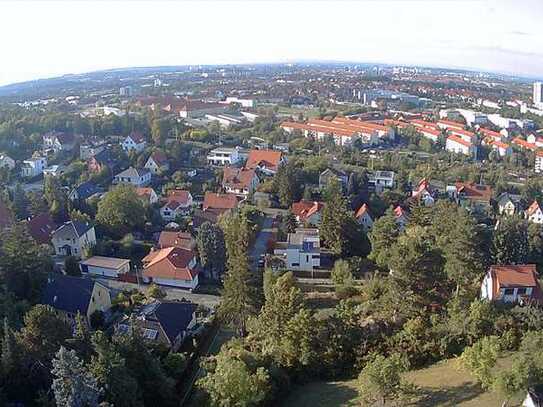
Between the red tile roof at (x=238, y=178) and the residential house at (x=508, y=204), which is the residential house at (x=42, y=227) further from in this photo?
the residential house at (x=508, y=204)

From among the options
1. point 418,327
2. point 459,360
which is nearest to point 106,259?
point 418,327

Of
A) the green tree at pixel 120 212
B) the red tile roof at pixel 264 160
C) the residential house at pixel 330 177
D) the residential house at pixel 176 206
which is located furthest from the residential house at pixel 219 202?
the red tile roof at pixel 264 160

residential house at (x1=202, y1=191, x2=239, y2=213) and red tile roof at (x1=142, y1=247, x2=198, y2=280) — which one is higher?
residential house at (x1=202, y1=191, x2=239, y2=213)

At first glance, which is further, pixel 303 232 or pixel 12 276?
pixel 303 232

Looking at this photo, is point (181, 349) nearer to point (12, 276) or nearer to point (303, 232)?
point (12, 276)

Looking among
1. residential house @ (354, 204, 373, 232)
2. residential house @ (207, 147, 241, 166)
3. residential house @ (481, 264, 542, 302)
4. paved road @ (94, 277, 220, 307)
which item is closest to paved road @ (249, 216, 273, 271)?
paved road @ (94, 277, 220, 307)

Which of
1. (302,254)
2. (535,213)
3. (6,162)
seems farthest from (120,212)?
(535,213)

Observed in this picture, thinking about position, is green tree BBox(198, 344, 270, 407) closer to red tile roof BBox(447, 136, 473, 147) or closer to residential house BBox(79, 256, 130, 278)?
residential house BBox(79, 256, 130, 278)

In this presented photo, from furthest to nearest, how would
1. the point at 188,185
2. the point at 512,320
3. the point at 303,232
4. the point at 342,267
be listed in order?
the point at 188,185
the point at 303,232
the point at 342,267
the point at 512,320
